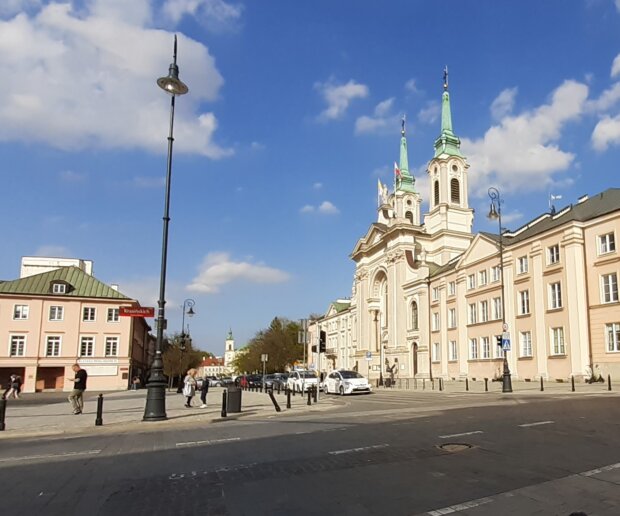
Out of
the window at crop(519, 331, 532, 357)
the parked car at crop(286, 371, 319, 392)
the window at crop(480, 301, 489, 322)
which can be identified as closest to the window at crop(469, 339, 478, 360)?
the window at crop(480, 301, 489, 322)

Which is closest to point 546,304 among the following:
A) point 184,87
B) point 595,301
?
point 595,301

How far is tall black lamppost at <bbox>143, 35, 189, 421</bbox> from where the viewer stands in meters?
15.8

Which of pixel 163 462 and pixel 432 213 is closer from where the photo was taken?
pixel 163 462

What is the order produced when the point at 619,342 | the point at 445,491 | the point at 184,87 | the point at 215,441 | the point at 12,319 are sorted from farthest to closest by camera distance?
the point at 12,319 → the point at 619,342 → the point at 184,87 → the point at 215,441 → the point at 445,491

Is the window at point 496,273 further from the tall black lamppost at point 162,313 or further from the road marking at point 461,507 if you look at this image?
the road marking at point 461,507

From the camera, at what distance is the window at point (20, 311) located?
2009 inches

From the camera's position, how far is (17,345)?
166ft

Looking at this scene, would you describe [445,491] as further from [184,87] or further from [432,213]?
[432,213]

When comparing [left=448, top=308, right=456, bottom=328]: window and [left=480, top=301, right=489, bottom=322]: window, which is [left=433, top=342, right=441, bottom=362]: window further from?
[left=480, top=301, right=489, bottom=322]: window

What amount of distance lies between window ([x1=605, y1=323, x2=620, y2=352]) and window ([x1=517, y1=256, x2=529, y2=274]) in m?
8.97

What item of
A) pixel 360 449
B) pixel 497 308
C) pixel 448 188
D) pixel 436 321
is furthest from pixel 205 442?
pixel 448 188

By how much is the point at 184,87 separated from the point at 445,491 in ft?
49.4

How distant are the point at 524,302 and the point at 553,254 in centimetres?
513

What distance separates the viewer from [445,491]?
618 centimetres
